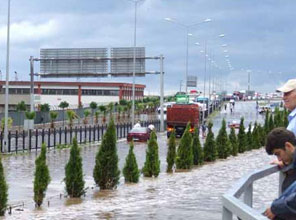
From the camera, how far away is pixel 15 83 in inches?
4528

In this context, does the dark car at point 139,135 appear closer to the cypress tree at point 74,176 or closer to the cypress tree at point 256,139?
the cypress tree at point 256,139

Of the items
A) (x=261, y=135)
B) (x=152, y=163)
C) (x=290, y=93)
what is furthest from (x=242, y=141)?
(x=290, y=93)

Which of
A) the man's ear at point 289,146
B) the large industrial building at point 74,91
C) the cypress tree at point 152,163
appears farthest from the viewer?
the large industrial building at point 74,91

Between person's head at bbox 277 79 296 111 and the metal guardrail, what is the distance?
59 centimetres

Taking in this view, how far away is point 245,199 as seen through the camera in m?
5.90

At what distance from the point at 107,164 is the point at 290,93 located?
528 inches

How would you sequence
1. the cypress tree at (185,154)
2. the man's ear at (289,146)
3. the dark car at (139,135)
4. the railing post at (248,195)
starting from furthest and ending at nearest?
the dark car at (139,135)
the cypress tree at (185,154)
the railing post at (248,195)
the man's ear at (289,146)

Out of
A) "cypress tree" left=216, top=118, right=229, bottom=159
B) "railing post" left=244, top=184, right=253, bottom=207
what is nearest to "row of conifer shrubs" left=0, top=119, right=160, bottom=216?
"cypress tree" left=216, top=118, right=229, bottom=159

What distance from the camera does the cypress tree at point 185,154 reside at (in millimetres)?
25031

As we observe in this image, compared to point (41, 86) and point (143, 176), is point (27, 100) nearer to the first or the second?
point (41, 86)

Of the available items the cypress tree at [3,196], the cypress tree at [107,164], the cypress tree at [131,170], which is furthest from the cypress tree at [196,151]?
the cypress tree at [3,196]

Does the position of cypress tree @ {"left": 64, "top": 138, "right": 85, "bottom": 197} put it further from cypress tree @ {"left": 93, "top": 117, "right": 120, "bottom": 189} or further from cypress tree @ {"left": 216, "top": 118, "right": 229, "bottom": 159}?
cypress tree @ {"left": 216, "top": 118, "right": 229, "bottom": 159}

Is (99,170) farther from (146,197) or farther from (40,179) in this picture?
(40,179)

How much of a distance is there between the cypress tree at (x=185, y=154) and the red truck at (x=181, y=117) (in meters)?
29.4
